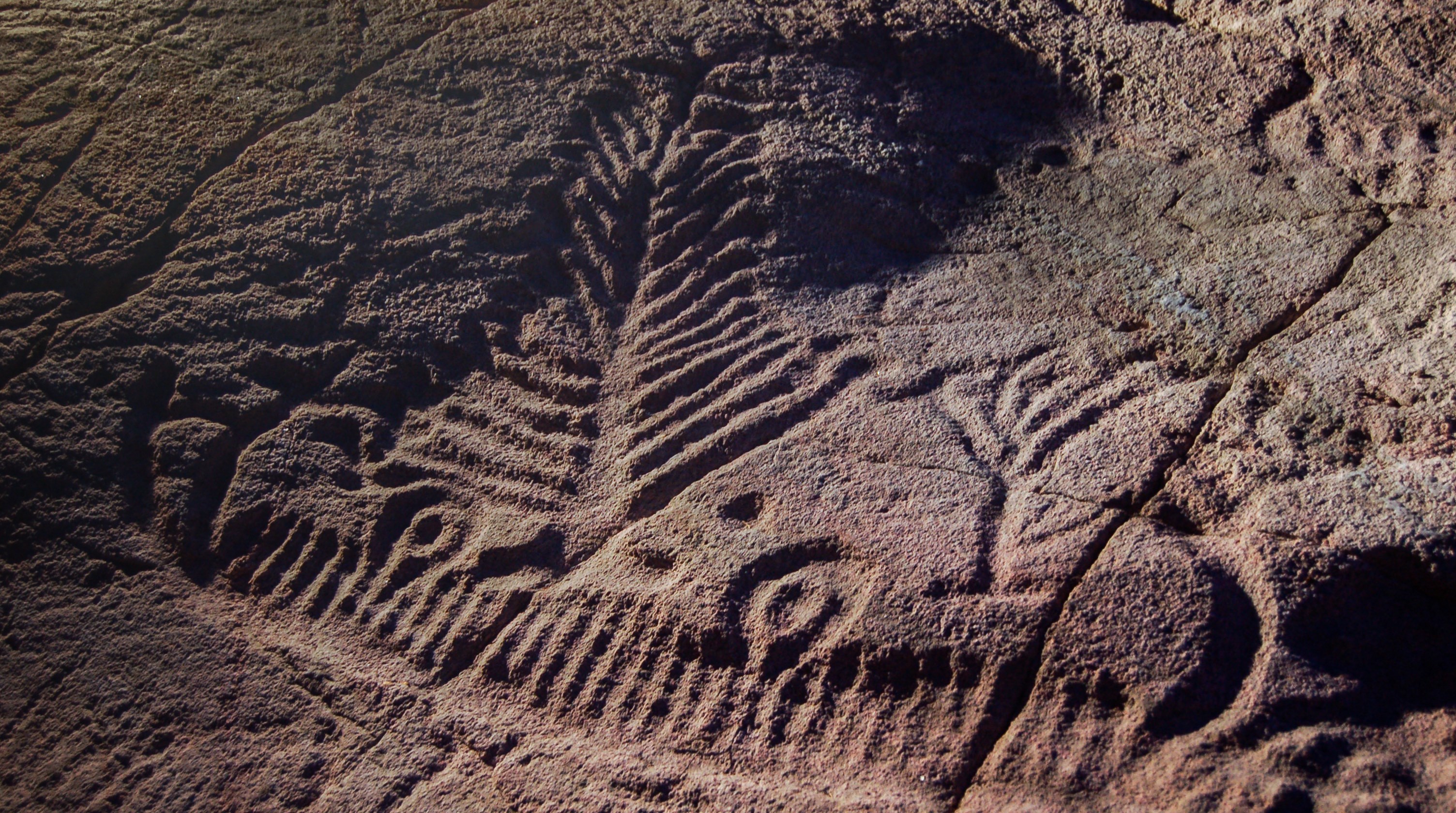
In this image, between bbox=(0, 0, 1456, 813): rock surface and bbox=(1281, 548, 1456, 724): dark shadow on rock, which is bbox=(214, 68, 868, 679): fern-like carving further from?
bbox=(1281, 548, 1456, 724): dark shadow on rock

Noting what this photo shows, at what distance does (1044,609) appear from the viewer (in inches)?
61.2

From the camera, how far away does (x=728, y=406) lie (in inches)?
77.5

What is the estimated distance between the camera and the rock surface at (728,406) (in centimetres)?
152

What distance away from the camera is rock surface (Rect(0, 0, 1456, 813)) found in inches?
59.8

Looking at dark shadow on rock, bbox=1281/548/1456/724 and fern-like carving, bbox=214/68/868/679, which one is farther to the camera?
fern-like carving, bbox=214/68/868/679

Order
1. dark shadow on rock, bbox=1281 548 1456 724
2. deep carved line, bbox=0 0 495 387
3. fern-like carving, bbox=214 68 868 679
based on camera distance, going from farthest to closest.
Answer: deep carved line, bbox=0 0 495 387, fern-like carving, bbox=214 68 868 679, dark shadow on rock, bbox=1281 548 1456 724

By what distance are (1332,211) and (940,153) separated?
855mm

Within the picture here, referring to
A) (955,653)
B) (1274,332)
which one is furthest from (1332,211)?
(955,653)

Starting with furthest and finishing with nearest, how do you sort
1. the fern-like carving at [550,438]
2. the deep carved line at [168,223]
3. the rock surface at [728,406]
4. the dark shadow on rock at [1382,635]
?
the deep carved line at [168,223] → the fern-like carving at [550,438] → the rock surface at [728,406] → the dark shadow on rock at [1382,635]

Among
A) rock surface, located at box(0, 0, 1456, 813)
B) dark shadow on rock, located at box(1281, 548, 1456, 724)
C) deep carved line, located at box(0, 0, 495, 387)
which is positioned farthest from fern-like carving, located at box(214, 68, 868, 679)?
dark shadow on rock, located at box(1281, 548, 1456, 724)

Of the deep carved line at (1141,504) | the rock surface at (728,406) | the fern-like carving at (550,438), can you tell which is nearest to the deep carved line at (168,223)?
the rock surface at (728,406)

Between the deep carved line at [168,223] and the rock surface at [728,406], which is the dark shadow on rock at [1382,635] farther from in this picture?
the deep carved line at [168,223]

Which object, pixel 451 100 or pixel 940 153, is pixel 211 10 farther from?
pixel 940 153

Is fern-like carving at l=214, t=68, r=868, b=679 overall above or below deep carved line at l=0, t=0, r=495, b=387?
below
